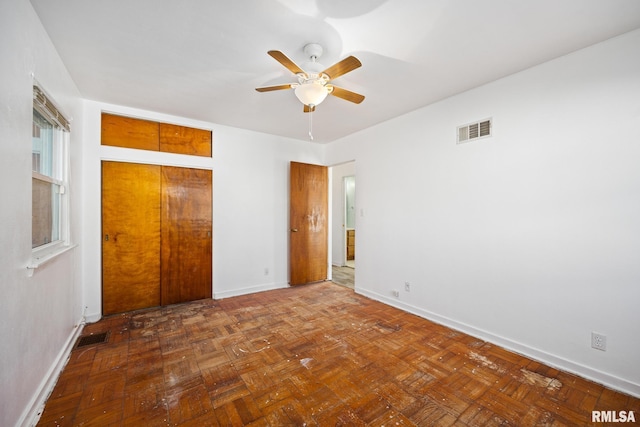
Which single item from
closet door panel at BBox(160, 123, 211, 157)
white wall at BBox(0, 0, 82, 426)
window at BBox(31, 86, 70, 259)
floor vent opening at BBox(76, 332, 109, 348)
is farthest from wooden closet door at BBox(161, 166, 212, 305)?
white wall at BBox(0, 0, 82, 426)

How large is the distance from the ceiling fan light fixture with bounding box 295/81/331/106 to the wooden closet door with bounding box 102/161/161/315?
247cm

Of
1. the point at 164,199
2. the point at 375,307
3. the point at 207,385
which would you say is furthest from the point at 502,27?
the point at 164,199

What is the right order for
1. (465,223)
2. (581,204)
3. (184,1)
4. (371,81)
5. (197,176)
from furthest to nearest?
(197,176) → (465,223) → (371,81) → (581,204) → (184,1)

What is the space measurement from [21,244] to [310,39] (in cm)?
230

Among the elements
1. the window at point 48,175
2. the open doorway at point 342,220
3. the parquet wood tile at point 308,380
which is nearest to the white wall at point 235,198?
the window at point 48,175

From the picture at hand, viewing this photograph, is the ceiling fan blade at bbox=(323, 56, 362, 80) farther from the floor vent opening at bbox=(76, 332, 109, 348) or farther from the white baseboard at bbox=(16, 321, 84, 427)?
the floor vent opening at bbox=(76, 332, 109, 348)

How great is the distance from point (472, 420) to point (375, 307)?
189 centimetres

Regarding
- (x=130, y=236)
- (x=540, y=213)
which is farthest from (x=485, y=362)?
(x=130, y=236)

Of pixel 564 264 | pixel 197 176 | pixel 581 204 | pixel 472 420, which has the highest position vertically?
pixel 197 176

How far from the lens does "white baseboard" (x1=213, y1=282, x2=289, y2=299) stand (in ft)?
12.5

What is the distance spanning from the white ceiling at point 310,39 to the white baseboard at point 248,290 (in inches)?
105

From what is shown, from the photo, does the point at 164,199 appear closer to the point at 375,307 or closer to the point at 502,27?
the point at 375,307

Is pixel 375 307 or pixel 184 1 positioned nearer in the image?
pixel 184 1

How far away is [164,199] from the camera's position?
11.4 feet
